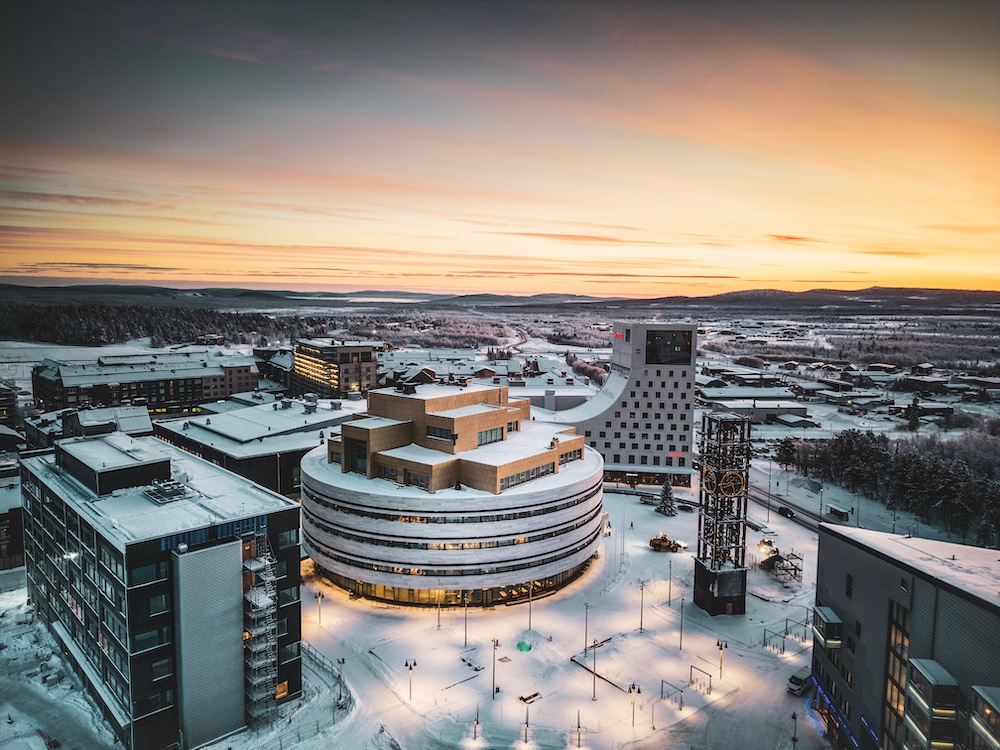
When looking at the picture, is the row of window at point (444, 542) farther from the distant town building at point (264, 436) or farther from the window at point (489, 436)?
the distant town building at point (264, 436)

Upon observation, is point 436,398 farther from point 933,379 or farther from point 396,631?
point 933,379

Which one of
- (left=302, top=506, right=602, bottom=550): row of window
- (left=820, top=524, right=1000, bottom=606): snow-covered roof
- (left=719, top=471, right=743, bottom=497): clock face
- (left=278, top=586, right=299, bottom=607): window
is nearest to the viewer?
(left=820, top=524, right=1000, bottom=606): snow-covered roof

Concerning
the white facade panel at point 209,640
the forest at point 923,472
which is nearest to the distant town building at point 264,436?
the white facade panel at point 209,640

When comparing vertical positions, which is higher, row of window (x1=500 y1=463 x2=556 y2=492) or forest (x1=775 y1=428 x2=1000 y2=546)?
row of window (x1=500 y1=463 x2=556 y2=492)

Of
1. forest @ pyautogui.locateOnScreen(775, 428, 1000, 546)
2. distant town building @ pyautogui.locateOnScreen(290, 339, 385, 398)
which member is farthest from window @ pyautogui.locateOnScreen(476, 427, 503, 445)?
distant town building @ pyautogui.locateOnScreen(290, 339, 385, 398)

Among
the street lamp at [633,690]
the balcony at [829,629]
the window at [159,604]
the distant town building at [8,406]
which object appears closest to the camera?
the window at [159,604]

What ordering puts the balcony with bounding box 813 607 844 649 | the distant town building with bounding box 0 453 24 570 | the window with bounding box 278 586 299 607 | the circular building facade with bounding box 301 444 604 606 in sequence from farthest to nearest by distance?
the distant town building with bounding box 0 453 24 570, the circular building facade with bounding box 301 444 604 606, the window with bounding box 278 586 299 607, the balcony with bounding box 813 607 844 649

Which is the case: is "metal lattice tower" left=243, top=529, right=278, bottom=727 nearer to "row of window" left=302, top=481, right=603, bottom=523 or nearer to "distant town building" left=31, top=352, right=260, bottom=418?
"row of window" left=302, top=481, right=603, bottom=523
